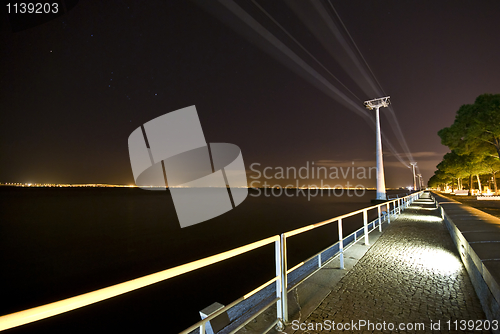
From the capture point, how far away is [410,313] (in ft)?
10.9

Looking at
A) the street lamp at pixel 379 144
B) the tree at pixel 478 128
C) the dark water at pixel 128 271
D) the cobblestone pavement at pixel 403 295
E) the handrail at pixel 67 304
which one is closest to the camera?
the handrail at pixel 67 304

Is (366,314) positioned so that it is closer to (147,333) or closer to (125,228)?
(147,333)

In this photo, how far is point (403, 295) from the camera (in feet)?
12.6

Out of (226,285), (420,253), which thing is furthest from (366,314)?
(226,285)

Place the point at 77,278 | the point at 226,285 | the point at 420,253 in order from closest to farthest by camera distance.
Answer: the point at 420,253 → the point at 226,285 → the point at 77,278

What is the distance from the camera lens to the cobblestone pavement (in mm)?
3156

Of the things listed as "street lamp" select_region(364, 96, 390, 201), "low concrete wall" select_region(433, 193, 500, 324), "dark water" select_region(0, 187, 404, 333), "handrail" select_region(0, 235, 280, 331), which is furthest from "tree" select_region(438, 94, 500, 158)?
"handrail" select_region(0, 235, 280, 331)

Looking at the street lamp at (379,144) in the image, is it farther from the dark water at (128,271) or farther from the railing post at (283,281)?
the railing post at (283,281)

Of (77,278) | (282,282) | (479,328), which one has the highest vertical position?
(282,282)

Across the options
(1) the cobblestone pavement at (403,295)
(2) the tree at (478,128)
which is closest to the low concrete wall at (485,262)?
(1) the cobblestone pavement at (403,295)

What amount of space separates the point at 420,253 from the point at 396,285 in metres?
2.56

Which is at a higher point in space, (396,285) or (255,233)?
(396,285)

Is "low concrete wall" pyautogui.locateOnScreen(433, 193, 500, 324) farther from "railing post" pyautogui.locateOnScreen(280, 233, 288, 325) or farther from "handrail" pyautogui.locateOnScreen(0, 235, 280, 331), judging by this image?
"handrail" pyautogui.locateOnScreen(0, 235, 280, 331)

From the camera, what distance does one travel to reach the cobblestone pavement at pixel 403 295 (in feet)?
10.4
